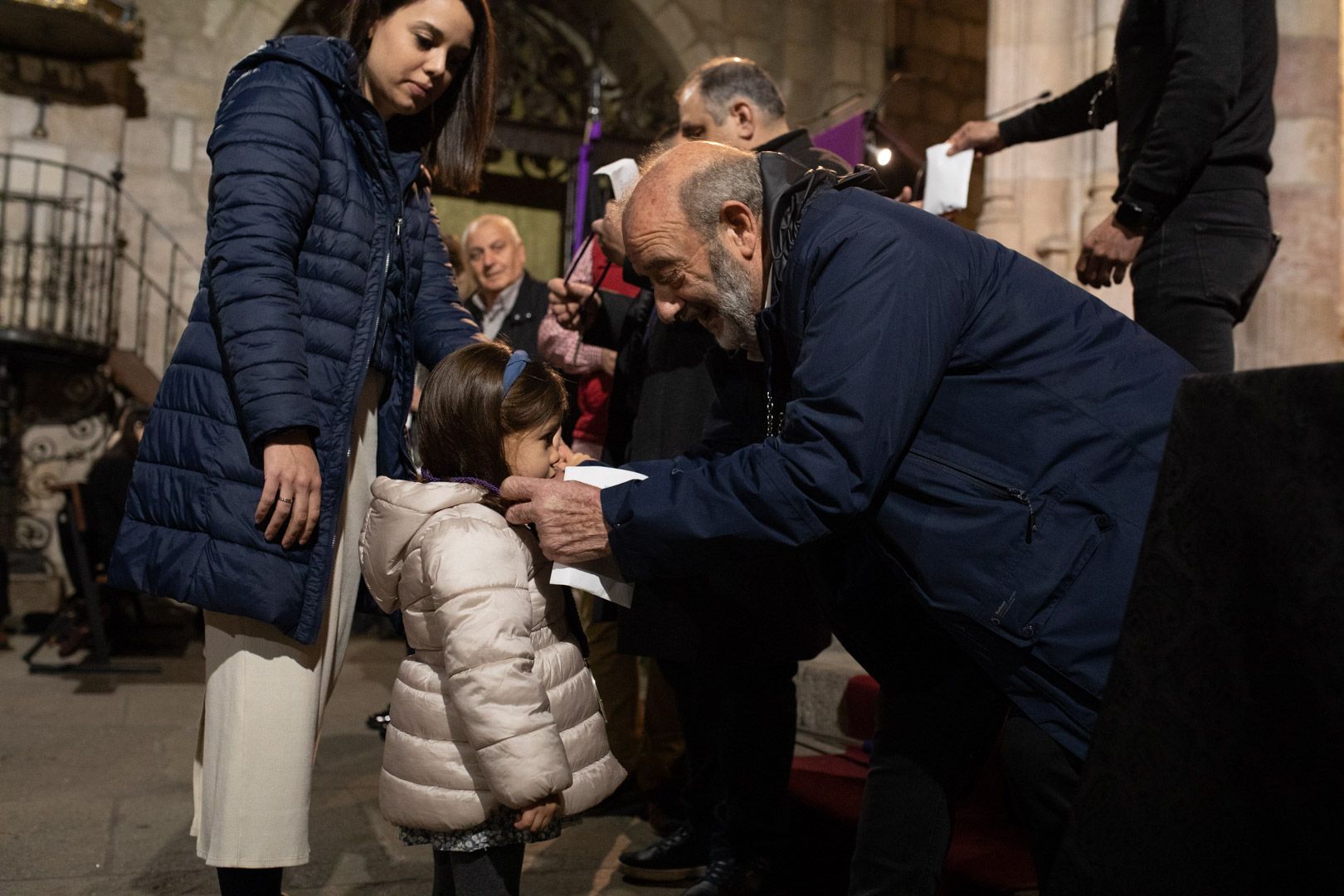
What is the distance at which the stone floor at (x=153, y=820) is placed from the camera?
2.82m

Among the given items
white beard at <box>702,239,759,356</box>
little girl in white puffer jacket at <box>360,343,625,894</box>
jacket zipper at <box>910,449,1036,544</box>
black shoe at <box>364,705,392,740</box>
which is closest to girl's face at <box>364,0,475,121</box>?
little girl in white puffer jacket at <box>360,343,625,894</box>

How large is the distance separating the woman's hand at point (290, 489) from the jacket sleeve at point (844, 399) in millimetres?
655

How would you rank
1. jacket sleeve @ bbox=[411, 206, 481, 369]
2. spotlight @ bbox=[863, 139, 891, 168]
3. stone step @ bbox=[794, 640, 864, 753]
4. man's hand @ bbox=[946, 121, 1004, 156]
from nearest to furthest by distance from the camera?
jacket sleeve @ bbox=[411, 206, 481, 369]
man's hand @ bbox=[946, 121, 1004, 156]
spotlight @ bbox=[863, 139, 891, 168]
stone step @ bbox=[794, 640, 864, 753]

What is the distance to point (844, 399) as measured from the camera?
161 cm

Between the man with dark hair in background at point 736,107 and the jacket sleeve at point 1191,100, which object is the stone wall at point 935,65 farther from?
the jacket sleeve at point 1191,100

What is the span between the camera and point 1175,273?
268cm

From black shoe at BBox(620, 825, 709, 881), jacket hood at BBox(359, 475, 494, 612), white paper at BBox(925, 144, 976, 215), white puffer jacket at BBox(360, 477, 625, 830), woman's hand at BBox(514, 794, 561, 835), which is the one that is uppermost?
white paper at BBox(925, 144, 976, 215)

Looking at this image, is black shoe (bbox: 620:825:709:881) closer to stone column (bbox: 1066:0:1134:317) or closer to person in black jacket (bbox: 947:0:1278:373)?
person in black jacket (bbox: 947:0:1278:373)

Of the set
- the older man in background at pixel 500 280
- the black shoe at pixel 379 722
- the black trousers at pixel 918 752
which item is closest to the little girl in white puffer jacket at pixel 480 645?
the black trousers at pixel 918 752

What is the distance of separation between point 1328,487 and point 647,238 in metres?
1.15

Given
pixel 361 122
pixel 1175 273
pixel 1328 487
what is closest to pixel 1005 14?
pixel 1175 273

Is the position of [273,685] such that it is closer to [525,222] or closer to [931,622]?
[931,622]

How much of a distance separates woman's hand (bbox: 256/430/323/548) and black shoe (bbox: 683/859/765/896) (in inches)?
48.6

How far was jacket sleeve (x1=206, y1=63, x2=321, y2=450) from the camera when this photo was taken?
1926mm
